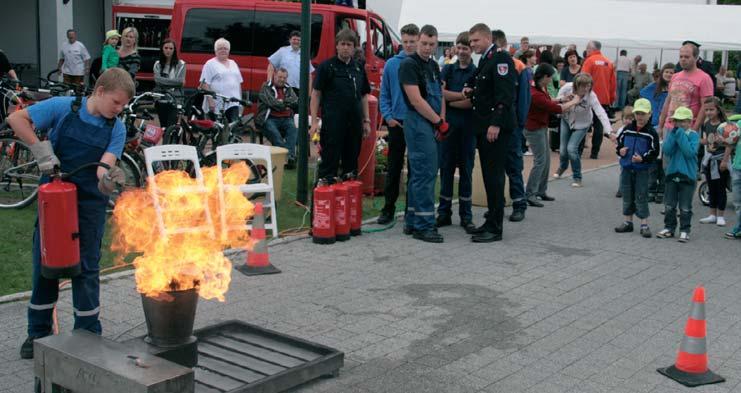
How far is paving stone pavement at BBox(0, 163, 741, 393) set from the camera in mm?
5355

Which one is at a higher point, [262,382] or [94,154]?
[94,154]

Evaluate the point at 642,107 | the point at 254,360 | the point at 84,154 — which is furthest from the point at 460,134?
the point at 84,154

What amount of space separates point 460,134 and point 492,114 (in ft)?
2.41

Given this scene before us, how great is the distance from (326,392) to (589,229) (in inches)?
232

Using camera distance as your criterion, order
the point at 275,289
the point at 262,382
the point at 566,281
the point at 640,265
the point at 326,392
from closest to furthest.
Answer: the point at 262,382, the point at 326,392, the point at 275,289, the point at 566,281, the point at 640,265

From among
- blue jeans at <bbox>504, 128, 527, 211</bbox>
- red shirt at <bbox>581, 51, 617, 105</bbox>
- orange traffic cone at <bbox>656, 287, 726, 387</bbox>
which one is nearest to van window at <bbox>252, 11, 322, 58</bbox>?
red shirt at <bbox>581, 51, 617, 105</bbox>

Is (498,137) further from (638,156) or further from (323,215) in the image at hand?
(323,215)

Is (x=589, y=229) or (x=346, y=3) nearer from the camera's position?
(x=589, y=229)

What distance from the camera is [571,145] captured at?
12992mm

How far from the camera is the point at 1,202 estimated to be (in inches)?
375

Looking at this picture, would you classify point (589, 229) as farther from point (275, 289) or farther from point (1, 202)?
point (1, 202)

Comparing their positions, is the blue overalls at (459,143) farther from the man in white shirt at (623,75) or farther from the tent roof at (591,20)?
the man in white shirt at (623,75)

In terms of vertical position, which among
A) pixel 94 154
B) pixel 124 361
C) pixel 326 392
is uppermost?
pixel 94 154

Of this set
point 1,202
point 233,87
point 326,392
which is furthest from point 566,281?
point 233,87
